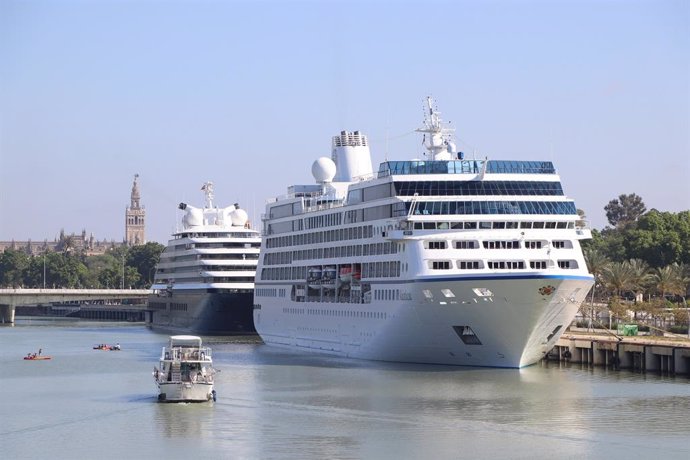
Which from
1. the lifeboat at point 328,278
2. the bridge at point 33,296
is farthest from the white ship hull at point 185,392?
the bridge at point 33,296

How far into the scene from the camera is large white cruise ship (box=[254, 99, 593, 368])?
7188cm

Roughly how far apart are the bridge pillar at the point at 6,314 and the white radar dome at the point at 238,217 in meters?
44.7

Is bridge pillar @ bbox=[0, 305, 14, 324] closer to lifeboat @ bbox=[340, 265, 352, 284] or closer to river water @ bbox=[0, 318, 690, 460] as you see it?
river water @ bbox=[0, 318, 690, 460]

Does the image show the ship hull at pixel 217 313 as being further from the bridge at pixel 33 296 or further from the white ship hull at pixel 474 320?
the white ship hull at pixel 474 320

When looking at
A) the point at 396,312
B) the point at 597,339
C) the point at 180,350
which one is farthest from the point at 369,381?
the point at 597,339

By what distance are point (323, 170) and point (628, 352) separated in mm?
30127

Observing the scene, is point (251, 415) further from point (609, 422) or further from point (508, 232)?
point (508, 232)

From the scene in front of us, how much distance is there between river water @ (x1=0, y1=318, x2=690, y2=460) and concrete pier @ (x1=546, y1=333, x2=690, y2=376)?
94.4 inches

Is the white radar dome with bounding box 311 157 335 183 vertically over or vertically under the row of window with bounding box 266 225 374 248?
over

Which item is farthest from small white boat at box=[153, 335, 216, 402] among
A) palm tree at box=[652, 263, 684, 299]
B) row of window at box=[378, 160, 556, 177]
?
palm tree at box=[652, 263, 684, 299]

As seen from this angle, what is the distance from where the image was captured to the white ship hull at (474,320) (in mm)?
70875

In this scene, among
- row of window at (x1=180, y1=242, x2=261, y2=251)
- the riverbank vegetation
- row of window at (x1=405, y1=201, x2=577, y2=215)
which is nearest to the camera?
row of window at (x1=405, y1=201, x2=577, y2=215)

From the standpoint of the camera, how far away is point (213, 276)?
129750 millimetres

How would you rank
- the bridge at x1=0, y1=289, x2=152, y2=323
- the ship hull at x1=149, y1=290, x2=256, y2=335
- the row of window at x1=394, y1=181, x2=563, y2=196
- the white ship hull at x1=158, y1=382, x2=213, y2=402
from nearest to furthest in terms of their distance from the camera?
the white ship hull at x1=158, y1=382, x2=213, y2=402 → the row of window at x1=394, y1=181, x2=563, y2=196 → the ship hull at x1=149, y1=290, x2=256, y2=335 → the bridge at x1=0, y1=289, x2=152, y2=323
